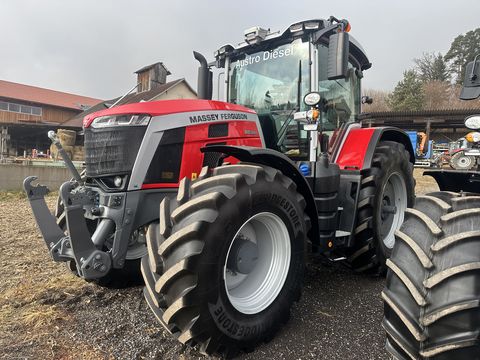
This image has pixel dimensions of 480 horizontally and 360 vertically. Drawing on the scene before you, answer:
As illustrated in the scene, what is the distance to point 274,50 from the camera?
3928 millimetres

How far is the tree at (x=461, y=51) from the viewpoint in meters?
44.3

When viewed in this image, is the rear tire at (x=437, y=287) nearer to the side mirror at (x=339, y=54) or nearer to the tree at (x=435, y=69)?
the side mirror at (x=339, y=54)

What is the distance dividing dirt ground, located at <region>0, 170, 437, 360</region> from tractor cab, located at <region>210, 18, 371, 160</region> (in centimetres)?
148

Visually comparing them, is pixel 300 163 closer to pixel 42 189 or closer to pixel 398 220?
pixel 398 220

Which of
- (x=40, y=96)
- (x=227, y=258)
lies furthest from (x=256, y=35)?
(x=40, y=96)

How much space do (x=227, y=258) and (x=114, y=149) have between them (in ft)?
3.82

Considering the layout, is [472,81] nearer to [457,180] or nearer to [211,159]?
[457,180]

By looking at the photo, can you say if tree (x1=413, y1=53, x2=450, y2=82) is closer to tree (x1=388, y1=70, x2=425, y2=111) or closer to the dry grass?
tree (x1=388, y1=70, x2=425, y2=111)

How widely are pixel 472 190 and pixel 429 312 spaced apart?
1322 millimetres

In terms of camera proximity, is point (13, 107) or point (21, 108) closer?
point (13, 107)

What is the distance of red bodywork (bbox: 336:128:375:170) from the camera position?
154 inches

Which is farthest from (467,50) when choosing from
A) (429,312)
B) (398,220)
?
(429,312)

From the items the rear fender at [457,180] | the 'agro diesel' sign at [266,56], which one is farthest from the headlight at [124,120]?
the rear fender at [457,180]

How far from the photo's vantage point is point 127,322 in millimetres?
2865
